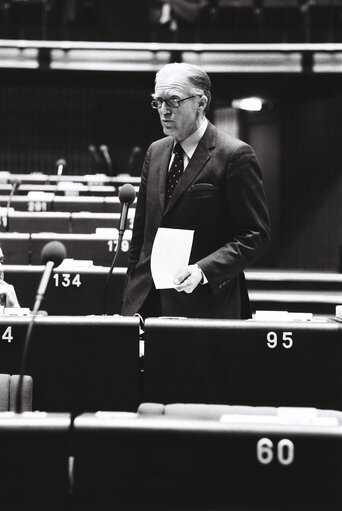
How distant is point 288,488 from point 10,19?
905 centimetres

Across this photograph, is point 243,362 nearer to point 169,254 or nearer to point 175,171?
point 169,254

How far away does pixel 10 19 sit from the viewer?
9.29m

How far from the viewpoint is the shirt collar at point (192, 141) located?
2049 millimetres

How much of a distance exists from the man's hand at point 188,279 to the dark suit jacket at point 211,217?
0.41 ft

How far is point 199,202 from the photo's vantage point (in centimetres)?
200

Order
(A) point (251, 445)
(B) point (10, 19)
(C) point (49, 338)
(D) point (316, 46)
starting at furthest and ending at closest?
(B) point (10, 19)
(D) point (316, 46)
(C) point (49, 338)
(A) point (251, 445)

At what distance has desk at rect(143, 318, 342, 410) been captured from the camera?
5.25ft

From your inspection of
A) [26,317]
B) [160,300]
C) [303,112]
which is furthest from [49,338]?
[303,112]

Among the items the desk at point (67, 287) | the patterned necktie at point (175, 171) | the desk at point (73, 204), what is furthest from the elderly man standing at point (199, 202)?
the desk at point (73, 204)

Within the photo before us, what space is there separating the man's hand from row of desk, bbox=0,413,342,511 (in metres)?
0.71

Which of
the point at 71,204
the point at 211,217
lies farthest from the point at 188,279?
the point at 71,204

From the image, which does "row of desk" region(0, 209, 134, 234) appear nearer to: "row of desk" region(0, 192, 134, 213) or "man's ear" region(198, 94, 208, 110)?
"row of desk" region(0, 192, 134, 213)

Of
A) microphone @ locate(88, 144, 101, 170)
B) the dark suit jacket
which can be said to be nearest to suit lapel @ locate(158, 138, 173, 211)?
the dark suit jacket

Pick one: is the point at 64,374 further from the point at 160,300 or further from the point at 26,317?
the point at 160,300
